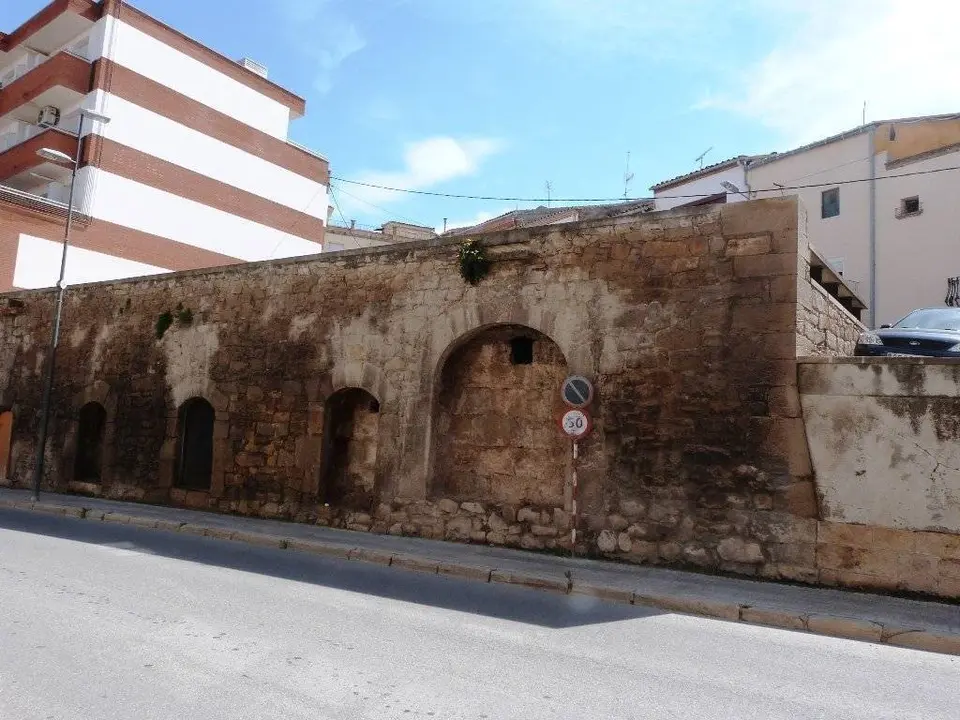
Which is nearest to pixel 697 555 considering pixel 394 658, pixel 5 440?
pixel 394 658

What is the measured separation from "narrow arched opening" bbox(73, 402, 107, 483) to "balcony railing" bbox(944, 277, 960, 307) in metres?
23.5

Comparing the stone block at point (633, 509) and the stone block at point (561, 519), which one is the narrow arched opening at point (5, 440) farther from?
the stone block at point (633, 509)

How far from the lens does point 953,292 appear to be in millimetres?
21000

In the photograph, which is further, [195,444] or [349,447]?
[195,444]

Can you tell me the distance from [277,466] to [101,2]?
2166 centimetres

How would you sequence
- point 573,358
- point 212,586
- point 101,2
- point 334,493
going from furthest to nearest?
1. point 101,2
2. point 334,493
3. point 573,358
4. point 212,586

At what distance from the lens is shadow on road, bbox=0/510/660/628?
6469 millimetres

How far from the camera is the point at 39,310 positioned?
1664cm

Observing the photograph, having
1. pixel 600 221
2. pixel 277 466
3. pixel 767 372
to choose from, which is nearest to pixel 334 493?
pixel 277 466

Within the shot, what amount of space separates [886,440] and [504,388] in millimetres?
4886

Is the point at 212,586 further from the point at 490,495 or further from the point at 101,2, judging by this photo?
the point at 101,2

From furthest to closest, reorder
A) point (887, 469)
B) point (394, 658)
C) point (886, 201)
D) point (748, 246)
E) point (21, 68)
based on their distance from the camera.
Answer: point (21, 68)
point (886, 201)
point (748, 246)
point (887, 469)
point (394, 658)

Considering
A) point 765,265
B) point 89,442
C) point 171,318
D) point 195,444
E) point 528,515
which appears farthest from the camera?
point 89,442

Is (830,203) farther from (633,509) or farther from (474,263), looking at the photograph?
(633,509)
